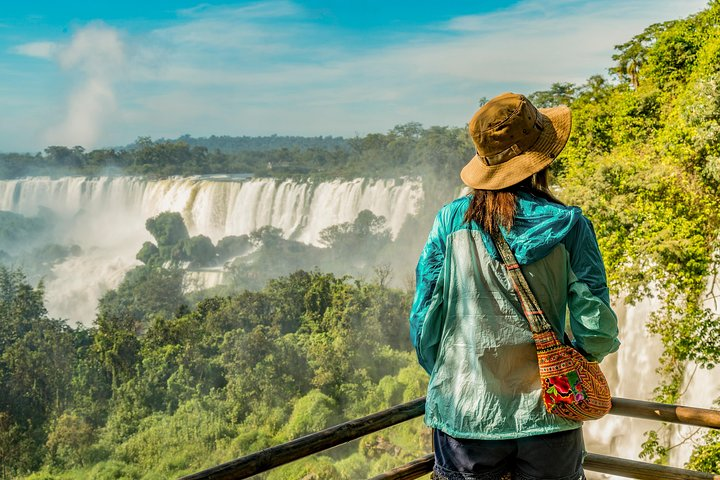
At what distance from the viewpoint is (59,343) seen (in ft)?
70.4

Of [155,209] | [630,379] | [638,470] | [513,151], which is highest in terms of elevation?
[513,151]

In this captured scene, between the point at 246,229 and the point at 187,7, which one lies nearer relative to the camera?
the point at 246,229

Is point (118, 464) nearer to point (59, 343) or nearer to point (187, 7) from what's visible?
point (59, 343)

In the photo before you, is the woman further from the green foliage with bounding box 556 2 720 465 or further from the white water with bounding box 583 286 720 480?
the white water with bounding box 583 286 720 480

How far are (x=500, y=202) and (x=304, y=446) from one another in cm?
72

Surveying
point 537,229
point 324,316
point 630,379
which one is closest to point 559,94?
point 630,379

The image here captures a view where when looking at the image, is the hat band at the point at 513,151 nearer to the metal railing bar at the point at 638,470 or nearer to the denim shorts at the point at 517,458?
the denim shorts at the point at 517,458

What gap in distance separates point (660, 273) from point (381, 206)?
21735mm

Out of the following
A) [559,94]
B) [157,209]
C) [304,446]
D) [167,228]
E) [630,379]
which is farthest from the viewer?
[157,209]

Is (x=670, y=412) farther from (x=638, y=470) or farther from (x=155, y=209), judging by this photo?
(x=155, y=209)

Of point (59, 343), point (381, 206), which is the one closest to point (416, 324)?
point (59, 343)

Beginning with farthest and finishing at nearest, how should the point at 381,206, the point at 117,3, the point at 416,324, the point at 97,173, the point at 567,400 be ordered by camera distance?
the point at 117,3
the point at 97,173
the point at 381,206
the point at 416,324
the point at 567,400

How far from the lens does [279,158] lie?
1394 inches

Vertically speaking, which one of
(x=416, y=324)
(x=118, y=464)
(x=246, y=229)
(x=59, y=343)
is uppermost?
(x=416, y=324)
